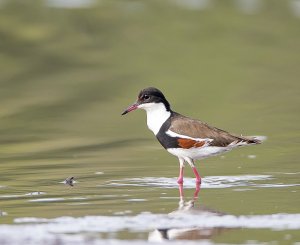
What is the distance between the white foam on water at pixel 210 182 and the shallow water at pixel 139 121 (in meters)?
0.03

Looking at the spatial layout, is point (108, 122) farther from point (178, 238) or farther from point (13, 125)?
point (178, 238)

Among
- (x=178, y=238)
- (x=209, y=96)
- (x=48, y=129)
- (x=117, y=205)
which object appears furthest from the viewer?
(x=209, y=96)

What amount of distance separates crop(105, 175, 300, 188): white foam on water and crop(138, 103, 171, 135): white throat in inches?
34.0

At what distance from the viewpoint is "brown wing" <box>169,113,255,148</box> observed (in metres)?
15.9

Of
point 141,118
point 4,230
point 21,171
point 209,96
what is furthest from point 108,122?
point 4,230

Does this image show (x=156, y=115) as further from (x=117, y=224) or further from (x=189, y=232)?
(x=189, y=232)

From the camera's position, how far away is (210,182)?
50.8ft

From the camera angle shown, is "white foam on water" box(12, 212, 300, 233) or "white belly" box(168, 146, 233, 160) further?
"white belly" box(168, 146, 233, 160)

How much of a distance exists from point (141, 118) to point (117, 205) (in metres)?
8.55

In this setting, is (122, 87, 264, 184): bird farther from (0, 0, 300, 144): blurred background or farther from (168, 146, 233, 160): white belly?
(0, 0, 300, 144): blurred background

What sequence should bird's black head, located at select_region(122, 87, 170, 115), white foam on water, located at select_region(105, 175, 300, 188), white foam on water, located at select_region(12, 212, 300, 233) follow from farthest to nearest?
bird's black head, located at select_region(122, 87, 170, 115) < white foam on water, located at select_region(105, 175, 300, 188) < white foam on water, located at select_region(12, 212, 300, 233)

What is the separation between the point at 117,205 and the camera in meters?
13.6

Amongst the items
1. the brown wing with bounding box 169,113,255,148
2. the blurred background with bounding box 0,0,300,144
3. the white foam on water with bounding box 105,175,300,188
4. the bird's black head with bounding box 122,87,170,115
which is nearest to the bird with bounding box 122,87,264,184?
the brown wing with bounding box 169,113,255,148

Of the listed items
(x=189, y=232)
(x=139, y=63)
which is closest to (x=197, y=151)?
(x=189, y=232)
